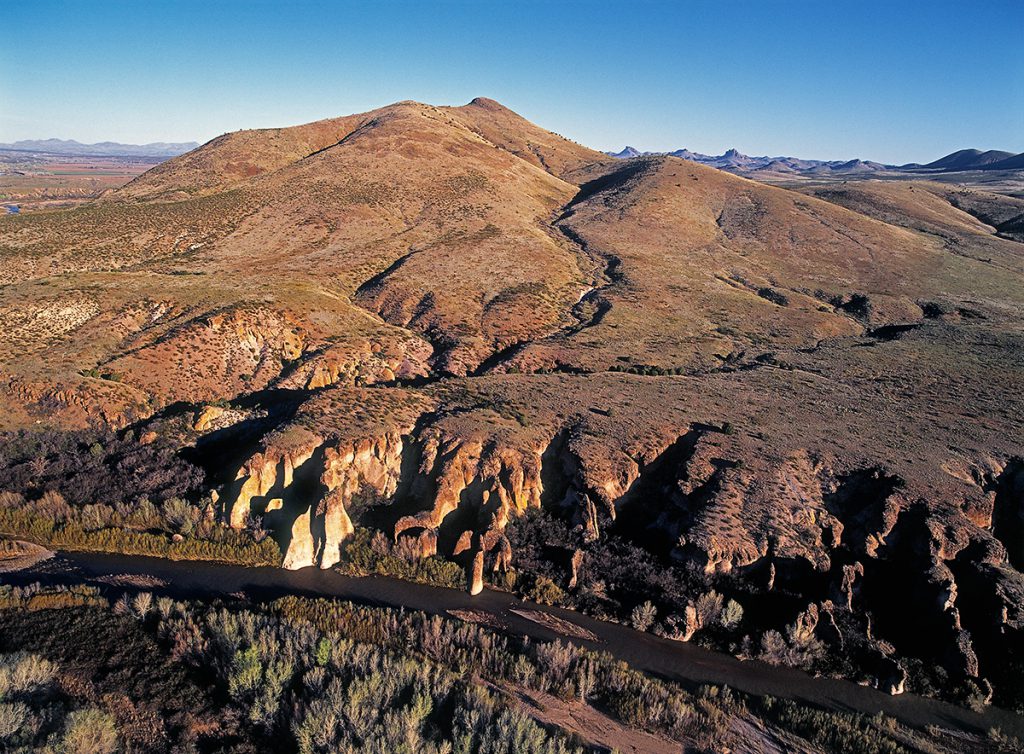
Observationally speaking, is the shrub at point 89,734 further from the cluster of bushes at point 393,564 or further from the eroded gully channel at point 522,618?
the cluster of bushes at point 393,564

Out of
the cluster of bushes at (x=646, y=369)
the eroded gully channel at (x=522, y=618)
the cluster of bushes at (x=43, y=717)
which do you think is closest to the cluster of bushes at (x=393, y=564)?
the eroded gully channel at (x=522, y=618)

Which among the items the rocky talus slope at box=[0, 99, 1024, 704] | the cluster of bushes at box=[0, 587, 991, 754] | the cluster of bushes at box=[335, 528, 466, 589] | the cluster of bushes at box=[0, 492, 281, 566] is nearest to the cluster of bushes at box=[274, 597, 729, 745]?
the cluster of bushes at box=[0, 587, 991, 754]

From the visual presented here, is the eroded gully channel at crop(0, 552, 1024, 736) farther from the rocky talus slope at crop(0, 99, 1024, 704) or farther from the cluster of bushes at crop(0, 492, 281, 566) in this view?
the rocky talus slope at crop(0, 99, 1024, 704)

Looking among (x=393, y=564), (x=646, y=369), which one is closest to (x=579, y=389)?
(x=646, y=369)

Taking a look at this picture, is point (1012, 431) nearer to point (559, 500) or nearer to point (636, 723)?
point (559, 500)

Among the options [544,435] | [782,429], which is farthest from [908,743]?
[544,435]

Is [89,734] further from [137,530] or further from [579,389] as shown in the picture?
[579,389]
